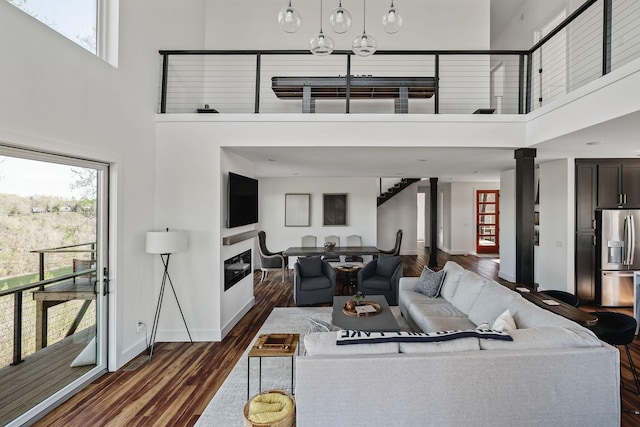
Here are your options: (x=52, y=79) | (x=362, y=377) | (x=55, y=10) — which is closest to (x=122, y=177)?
(x=52, y=79)

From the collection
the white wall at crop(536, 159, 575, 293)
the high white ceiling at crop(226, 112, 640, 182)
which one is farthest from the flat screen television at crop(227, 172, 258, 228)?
the white wall at crop(536, 159, 575, 293)

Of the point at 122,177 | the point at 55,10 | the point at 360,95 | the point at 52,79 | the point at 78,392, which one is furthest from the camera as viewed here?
the point at 360,95

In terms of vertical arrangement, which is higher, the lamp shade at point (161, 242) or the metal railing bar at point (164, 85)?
the metal railing bar at point (164, 85)

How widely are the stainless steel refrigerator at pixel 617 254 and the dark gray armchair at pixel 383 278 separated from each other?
3529 millimetres

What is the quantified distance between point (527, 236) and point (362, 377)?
3.51 metres

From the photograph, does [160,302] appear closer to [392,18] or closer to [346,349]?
[346,349]

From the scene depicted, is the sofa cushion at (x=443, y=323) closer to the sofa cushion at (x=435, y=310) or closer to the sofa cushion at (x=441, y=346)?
the sofa cushion at (x=435, y=310)

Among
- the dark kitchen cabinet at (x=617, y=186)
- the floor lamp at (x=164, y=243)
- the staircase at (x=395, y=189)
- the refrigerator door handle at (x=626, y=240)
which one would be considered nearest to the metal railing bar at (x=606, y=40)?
the dark kitchen cabinet at (x=617, y=186)

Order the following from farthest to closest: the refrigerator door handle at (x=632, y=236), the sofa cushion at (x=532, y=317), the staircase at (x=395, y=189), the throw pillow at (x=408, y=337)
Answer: the staircase at (x=395, y=189), the refrigerator door handle at (x=632, y=236), the sofa cushion at (x=532, y=317), the throw pillow at (x=408, y=337)

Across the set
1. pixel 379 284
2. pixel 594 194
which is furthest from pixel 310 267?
pixel 594 194

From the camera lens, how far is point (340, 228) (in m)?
9.24

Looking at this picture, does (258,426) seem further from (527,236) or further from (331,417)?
(527,236)

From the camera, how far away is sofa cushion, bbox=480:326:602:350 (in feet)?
7.12

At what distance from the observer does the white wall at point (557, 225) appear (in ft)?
18.1
